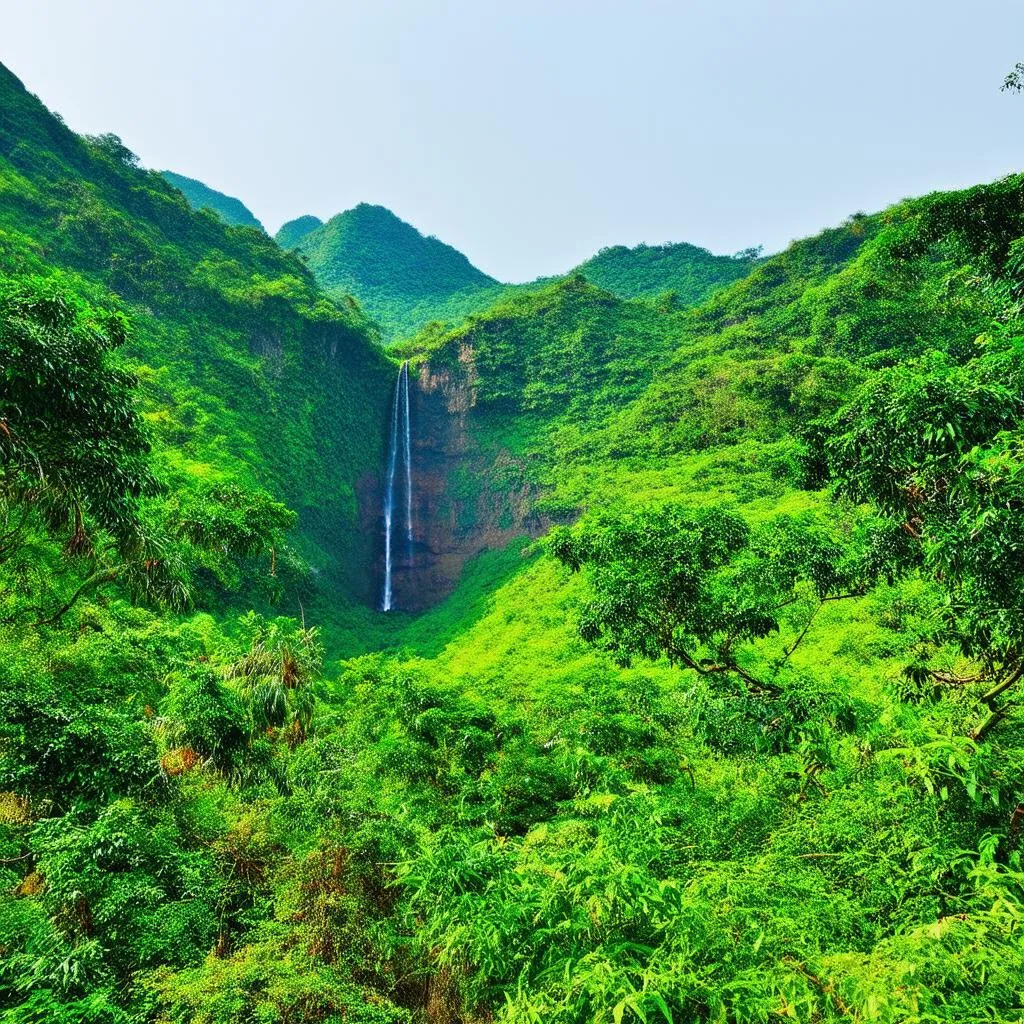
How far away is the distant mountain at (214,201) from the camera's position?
329 ft

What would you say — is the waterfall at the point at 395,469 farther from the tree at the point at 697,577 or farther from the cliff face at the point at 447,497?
the tree at the point at 697,577

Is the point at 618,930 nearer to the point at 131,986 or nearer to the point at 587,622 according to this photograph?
the point at 587,622

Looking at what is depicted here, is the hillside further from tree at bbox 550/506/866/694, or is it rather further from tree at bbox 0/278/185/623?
tree at bbox 550/506/866/694

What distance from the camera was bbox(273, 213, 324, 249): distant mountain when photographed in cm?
10681

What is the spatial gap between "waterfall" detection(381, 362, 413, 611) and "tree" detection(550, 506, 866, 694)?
35848 mm

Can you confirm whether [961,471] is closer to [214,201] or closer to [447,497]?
[447,497]

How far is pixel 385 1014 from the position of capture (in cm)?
657


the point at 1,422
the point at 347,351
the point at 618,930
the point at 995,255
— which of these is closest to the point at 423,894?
the point at 618,930

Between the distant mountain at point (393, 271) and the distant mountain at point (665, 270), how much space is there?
49.5 feet

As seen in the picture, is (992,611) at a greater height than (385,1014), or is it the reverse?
(992,611)

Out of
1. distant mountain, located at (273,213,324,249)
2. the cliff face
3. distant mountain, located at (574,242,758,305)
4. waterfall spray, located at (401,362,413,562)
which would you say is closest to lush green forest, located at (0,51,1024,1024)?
the cliff face

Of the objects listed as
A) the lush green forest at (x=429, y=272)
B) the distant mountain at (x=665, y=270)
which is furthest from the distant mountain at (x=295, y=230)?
the distant mountain at (x=665, y=270)

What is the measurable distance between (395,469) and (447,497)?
17.7 ft

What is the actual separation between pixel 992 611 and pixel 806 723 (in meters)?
2.92
